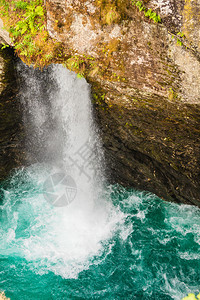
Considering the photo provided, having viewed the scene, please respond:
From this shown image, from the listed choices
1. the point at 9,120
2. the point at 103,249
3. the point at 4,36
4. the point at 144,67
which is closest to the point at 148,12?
the point at 144,67

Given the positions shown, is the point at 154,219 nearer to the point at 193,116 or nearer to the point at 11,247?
the point at 193,116

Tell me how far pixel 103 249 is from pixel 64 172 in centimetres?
316

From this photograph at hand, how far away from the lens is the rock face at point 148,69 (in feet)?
15.2

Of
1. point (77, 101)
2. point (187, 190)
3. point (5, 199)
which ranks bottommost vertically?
point (5, 199)

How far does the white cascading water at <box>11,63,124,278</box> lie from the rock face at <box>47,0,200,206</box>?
940mm

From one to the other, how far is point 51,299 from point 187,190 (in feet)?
14.0

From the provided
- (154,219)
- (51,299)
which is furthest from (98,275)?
(154,219)

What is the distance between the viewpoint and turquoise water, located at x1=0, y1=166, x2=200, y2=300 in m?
5.73

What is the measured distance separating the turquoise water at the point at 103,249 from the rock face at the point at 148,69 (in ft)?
4.71

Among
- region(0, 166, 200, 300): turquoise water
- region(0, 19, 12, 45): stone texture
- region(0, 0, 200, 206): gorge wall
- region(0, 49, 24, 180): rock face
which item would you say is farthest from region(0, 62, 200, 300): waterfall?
region(0, 0, 200, 206): gorge wall

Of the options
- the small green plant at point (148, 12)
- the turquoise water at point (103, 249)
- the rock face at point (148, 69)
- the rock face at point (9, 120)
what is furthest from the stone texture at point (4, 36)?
the turquoise water at point (103, 249)

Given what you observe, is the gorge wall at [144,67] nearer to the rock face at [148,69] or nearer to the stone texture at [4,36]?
the rock face at [148,69]

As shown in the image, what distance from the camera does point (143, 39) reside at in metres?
4.84

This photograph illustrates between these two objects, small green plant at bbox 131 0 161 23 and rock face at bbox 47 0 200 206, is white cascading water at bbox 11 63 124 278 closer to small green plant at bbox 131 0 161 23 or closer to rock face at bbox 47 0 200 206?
rock face at bbox 47 0 200 206
